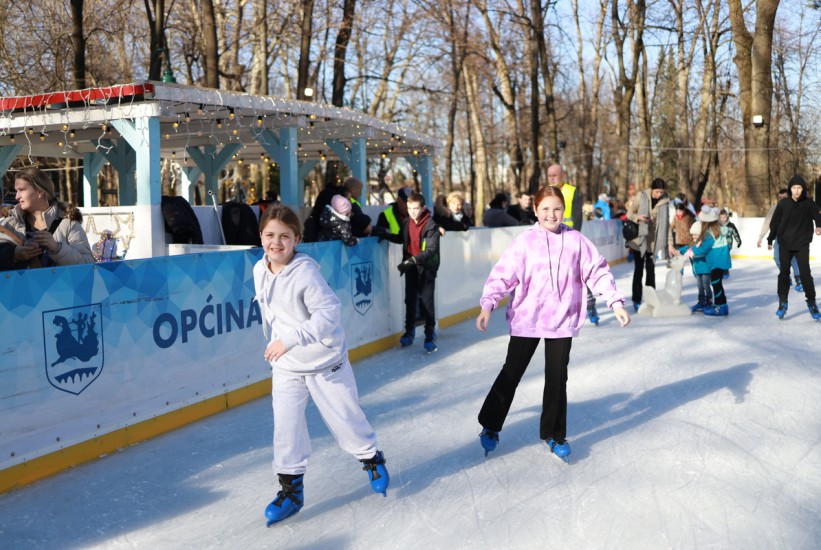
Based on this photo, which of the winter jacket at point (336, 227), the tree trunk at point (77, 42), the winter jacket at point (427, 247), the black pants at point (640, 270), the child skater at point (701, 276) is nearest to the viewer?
the winter jacket at point (336, 227)

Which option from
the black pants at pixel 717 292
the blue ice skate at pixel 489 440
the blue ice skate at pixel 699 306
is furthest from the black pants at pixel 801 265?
the blue ice skate at pixel 489 440

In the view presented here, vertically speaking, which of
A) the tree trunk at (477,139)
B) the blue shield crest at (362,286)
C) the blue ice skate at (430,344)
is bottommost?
the blue ice skate at (430,344)

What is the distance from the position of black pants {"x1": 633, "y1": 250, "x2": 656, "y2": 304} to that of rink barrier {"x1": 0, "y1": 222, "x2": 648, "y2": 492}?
405 cm

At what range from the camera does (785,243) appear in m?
8.76

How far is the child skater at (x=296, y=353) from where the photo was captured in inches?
137

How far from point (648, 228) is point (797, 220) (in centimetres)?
153

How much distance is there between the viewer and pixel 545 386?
14.5ft

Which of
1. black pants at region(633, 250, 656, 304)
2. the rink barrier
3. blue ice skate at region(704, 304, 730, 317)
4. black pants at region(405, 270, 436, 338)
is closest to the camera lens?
the rink barrier

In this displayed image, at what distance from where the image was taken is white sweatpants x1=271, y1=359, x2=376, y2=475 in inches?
143

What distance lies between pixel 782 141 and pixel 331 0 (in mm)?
23837

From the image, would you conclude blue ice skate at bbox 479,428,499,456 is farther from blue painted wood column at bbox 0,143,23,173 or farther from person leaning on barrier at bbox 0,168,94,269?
blue painted wood column at bbox 0,143,23,173

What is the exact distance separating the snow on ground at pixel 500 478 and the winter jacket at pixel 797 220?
2326 mm

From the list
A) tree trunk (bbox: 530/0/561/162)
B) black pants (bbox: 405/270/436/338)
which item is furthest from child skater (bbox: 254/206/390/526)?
tree trunk (bbox: 530/0/561/162)

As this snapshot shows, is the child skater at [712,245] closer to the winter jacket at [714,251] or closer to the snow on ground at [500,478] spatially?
the winter jacket at [714,251]
